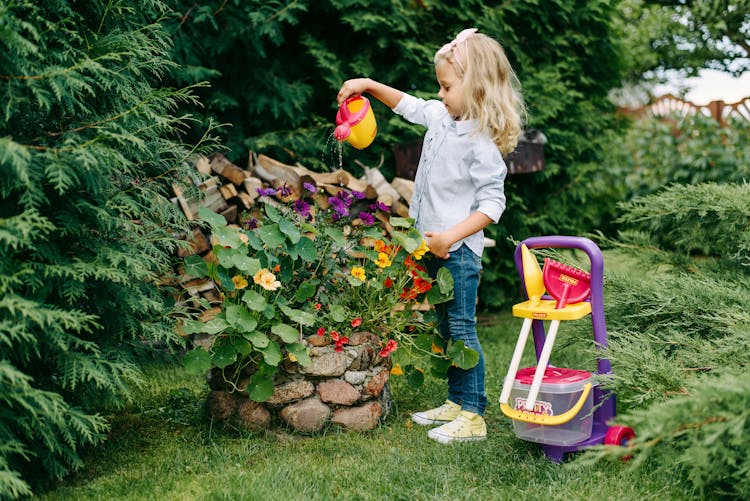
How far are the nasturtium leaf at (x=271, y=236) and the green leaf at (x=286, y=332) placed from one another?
305mm

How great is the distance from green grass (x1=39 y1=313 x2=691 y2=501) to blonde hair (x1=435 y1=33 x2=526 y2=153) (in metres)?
1.21

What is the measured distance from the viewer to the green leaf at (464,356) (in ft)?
9.43

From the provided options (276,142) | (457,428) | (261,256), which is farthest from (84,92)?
(276,142)

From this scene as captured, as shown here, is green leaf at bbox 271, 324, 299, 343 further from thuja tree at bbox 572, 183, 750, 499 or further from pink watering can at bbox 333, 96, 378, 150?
thuja tree at bbox 572, 183, 750, 499

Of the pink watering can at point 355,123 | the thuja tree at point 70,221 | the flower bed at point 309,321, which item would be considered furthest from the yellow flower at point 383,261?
the thuja tree at point 70,221

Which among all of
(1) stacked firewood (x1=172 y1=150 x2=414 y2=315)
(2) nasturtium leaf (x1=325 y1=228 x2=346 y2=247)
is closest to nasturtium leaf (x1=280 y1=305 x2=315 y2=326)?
(2) nasturtium leaf (x1=325 y1=228 x2=346 y2=247)

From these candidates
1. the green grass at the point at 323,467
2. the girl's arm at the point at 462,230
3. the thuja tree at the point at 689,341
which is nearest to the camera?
the thuja tree at the point at 689,341

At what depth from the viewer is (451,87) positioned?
9.42ft

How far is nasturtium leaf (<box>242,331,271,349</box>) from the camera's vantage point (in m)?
2.59

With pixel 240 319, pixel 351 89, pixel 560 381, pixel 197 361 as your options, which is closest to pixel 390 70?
pixel 351 89

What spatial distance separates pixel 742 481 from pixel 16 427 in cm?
207

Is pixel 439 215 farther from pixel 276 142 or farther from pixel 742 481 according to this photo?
pixel 276 142

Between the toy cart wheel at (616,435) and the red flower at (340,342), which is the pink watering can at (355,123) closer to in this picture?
the red flower at (340,342)

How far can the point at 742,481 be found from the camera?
195 centimetres
